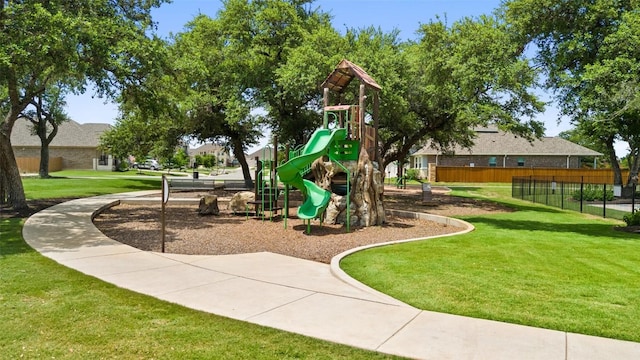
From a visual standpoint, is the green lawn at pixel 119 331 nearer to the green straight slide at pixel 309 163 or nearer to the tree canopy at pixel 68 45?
the green straight slide at pixel 309 163

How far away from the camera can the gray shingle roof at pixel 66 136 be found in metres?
54.3

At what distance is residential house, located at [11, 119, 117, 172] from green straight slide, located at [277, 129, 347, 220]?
162 feet

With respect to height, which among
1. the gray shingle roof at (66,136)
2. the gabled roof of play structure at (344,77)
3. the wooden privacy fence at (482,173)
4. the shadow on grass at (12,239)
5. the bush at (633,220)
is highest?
the gray shingle roof at (66,136)

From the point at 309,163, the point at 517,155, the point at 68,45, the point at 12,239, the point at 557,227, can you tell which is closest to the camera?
the point at 12,239

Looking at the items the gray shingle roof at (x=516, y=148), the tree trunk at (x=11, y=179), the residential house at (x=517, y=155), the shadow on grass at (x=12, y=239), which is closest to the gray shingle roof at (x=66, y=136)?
the gray shingle roof at (x=516, y=148)

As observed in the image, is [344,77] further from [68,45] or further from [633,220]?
[633,220]

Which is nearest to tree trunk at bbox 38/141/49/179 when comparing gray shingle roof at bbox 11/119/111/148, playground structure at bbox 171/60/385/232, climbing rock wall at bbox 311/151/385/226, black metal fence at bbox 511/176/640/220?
gray shingle roof at bbox 11/119/111/148

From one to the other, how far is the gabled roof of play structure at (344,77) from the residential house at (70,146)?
47633mm

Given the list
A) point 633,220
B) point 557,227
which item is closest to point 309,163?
point 557,227

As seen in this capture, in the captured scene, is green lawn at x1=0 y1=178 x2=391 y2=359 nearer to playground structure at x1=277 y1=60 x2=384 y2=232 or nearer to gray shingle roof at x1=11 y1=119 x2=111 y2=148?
playground structure at x1=277 y1=60 x2=384 y2=232

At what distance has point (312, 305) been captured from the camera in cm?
570

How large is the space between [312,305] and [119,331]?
7.35ft

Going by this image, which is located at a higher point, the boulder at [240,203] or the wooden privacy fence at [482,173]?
the wooden privacy fence at [482,173]

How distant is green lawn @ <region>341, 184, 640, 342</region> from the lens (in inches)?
214
